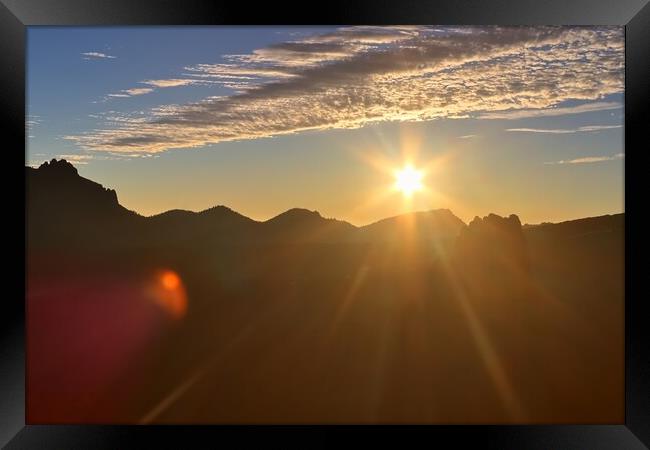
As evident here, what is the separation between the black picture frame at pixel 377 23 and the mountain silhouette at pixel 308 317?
24.6 feet

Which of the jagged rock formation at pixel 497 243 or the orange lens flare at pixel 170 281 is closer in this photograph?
the orange lens flare at pixel 170 281

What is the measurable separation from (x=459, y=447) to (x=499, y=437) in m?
0.19

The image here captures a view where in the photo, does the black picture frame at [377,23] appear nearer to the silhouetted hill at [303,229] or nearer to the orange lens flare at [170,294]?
the orange lens flare at [170,294]

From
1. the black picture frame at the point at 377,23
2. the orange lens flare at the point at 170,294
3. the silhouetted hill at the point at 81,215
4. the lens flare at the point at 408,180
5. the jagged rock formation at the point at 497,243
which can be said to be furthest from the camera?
the jagged rock formation at the point at 497,243

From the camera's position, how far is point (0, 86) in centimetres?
234

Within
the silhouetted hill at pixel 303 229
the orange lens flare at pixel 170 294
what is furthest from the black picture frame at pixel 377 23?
the silhouetted hill at pixel 303 229

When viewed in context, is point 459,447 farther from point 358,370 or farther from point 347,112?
point 358,370

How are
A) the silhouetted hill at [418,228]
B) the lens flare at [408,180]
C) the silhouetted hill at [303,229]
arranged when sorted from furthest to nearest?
the silhouetted hill at [303,229], the silhouetted hill at [418,228], the lens flare at [408,180]

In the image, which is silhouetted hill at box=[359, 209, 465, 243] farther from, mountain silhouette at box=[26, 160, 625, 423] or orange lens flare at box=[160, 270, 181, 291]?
orange lens flare at box=[160, 270, 181, 291]

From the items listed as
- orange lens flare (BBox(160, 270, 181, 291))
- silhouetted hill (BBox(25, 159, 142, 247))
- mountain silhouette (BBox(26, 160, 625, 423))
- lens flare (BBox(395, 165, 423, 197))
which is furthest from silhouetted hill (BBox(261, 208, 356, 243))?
lens flare (BBox(395, 165, 423, 197))

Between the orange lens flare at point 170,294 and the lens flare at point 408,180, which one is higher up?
the lens flare at point 408,180

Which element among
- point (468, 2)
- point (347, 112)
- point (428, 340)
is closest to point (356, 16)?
point (468, 2)

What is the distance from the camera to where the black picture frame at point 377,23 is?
2.31m

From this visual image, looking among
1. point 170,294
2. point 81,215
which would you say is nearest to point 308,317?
point 170,294
